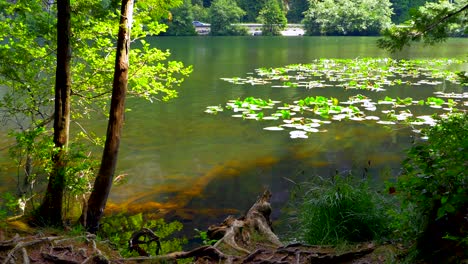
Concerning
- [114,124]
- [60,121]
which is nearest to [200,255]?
[114,124]

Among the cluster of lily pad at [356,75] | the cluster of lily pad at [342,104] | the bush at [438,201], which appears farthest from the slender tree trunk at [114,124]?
the cluster of lily pad at [356,75]

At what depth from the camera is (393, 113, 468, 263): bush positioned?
310cm

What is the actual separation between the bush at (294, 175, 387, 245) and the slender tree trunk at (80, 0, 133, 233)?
2.69m

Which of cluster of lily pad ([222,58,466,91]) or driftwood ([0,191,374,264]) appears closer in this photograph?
driftwood ([0,191,374,264])

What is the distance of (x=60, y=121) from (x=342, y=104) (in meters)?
12.2

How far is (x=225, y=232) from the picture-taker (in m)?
5.65

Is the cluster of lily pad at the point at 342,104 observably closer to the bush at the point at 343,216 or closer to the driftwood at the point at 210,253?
the bush at the point at 343,216

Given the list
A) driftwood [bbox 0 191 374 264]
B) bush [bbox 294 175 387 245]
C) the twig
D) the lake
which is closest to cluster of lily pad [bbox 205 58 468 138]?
the lake

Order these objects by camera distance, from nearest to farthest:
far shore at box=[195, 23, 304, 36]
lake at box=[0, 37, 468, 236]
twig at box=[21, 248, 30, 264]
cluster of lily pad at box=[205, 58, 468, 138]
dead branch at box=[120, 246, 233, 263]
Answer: twig at box=[21, 248, 30, 264] → dead branch at box=[120, 246, 233, 263] → lake at box=[0, 37, 468, 236] → cluster of lily pad at box=[205, 58, 468, 138] → far shore at box=[195, 23, 304, 36]

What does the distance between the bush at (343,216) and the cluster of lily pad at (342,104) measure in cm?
663

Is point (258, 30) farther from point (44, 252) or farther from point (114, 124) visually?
point (44, 252)

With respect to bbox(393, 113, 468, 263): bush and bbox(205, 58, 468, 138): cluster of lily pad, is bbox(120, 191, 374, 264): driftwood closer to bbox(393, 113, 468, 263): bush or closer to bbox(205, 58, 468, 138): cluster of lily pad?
bbox(393, 113, 468, 263): bush

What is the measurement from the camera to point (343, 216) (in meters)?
5.32

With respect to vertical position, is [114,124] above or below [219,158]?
above
